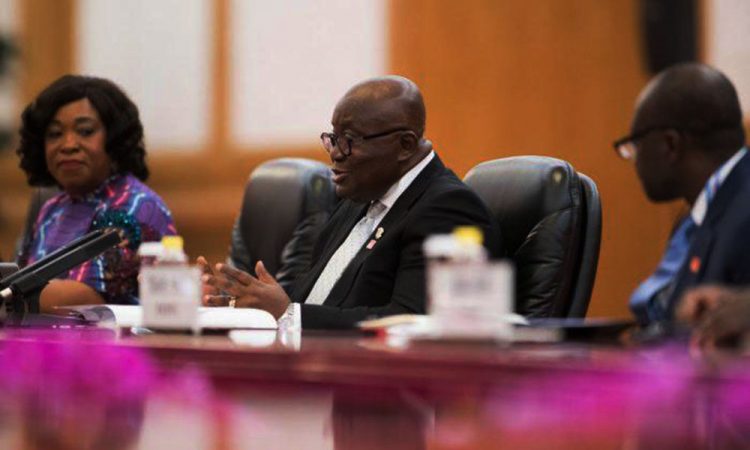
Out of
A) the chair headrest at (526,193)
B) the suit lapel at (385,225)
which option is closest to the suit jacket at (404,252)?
the suit lapel at (385,225)

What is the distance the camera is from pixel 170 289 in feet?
6.35

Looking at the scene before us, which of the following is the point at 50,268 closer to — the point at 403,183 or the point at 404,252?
the point at 404,252

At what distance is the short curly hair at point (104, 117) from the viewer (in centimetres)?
361

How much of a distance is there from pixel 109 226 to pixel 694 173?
1781mm

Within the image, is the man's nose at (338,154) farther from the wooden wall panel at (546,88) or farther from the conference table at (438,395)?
the wooden wall panel at (546,88)

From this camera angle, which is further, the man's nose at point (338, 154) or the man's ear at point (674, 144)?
the man's nose at point (338, 154)

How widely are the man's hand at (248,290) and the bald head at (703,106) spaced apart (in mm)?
875

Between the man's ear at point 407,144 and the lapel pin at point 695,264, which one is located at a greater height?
the man's ear at point 407,144

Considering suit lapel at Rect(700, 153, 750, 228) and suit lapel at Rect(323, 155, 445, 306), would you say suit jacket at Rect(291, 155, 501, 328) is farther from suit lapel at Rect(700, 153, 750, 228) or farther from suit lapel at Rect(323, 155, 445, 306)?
suit lapel at Rect(700, 153, 750, 228)

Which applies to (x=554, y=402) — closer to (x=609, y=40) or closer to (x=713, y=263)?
(x=713, y=263)

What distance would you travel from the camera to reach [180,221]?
553 centimetres

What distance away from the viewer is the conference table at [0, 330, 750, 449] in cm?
132

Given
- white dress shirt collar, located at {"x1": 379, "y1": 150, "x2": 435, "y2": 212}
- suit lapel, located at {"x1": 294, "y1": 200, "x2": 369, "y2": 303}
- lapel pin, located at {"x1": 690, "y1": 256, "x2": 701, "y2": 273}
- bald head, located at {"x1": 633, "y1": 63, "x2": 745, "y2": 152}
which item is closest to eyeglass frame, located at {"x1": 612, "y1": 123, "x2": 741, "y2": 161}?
bald head, located at {"x1": 633, "y1": 63, "x2": 745, "y2": 152}

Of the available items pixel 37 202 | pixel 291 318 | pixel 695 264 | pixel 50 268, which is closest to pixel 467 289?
pixel 695 264
